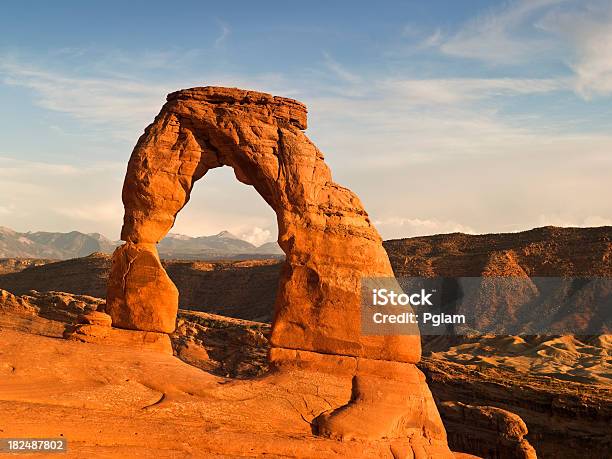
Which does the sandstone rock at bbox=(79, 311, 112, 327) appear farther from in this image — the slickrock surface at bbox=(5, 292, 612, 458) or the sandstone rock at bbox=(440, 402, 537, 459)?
the sandstone rock at bbox=(440, 402, 537, 459)

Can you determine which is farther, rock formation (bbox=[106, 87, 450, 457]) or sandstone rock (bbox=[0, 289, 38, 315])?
sandstone rock (bbox=[0, 289, 38, 315])

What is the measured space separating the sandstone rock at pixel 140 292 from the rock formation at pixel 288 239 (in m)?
0.02

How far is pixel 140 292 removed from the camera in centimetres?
1450

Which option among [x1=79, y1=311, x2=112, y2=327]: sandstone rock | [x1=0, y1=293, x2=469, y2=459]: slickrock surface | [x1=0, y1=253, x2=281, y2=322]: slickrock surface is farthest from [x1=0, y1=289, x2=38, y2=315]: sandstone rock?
[x1=0, y1=253, x2=281, y2=322]: slickrock surface

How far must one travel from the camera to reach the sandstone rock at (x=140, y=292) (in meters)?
14.5

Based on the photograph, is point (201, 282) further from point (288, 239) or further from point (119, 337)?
point (288, 239)

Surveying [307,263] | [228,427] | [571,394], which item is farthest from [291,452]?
[571,394]

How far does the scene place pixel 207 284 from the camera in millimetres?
60656

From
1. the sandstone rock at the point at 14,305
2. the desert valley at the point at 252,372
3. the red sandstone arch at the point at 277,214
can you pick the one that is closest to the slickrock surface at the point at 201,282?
the desert valley at the point at 252,372

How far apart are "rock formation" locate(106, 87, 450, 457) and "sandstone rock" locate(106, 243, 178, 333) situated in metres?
0.02

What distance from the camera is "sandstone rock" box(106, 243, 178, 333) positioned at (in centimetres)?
1448

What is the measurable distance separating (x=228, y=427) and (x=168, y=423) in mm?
1053

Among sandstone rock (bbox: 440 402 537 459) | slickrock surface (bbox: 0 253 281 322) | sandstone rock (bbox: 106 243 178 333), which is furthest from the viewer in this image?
slickrock surface (bbox: 0 253 281 322)

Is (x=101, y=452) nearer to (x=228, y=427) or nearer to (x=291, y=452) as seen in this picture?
(x=228, y=427)
